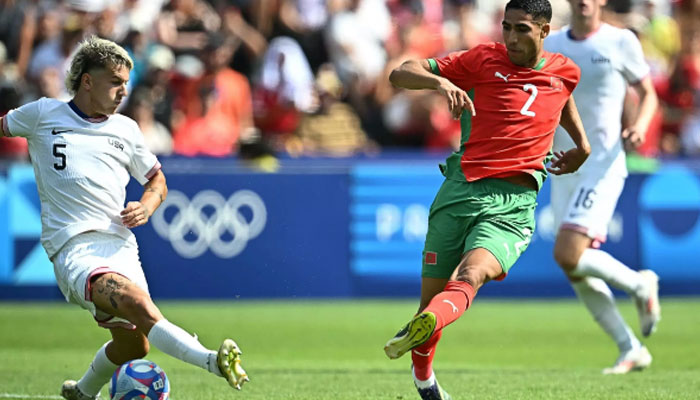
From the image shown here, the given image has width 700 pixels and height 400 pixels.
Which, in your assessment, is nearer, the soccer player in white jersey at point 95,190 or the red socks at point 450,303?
the red socks at point 450,303

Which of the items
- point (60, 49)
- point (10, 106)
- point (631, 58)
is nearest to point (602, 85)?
point (631, 58)

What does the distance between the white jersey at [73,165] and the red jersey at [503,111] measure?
2027mm

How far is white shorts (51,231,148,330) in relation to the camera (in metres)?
6.89

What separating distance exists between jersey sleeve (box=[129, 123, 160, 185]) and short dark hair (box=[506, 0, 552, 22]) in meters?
2.38

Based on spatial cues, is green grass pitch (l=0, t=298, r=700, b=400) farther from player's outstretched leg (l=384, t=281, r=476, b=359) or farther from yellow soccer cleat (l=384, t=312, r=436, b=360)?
yellow soccer cleat (l=384, t=312, r=436, b=360)

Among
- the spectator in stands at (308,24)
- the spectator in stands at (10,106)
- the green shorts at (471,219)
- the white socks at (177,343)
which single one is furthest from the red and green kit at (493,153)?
the spectator in stands at (308,24)

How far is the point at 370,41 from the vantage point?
773 inches

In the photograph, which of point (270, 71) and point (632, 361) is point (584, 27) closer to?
point (632, 361)

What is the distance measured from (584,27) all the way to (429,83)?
11.7ft

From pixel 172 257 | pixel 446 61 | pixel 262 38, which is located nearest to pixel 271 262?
pixel 172 257

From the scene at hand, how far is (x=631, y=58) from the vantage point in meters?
10.2

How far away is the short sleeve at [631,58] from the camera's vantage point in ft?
33.3

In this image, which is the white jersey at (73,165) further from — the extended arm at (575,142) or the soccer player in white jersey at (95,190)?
the extended arm at (575,142)

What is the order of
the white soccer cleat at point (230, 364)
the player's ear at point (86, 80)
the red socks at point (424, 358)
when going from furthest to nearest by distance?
the red socks at point (424, 358) → the player's ear at point (86, 80) → the white soccer cleat at point (230, 364)
